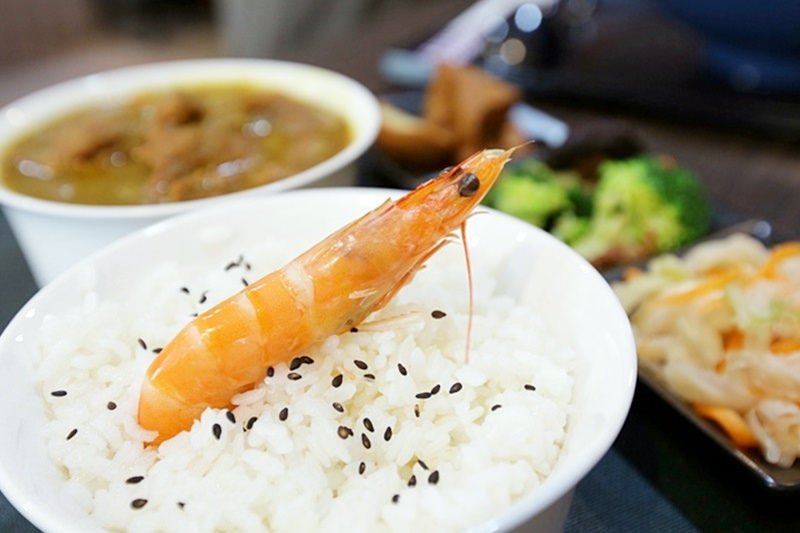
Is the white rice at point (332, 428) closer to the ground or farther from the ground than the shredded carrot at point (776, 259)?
farther from the ground

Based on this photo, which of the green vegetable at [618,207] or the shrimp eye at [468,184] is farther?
the green vegetable at [618,207]

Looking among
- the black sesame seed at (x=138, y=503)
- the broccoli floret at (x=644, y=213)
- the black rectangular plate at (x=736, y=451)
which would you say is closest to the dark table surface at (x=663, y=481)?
the black rectangular plate at (x=736, y=451)

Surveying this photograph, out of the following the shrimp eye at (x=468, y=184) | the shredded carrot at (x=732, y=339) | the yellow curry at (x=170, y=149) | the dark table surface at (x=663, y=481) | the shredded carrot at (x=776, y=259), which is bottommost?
the dark table surface at (x=663, y=481)

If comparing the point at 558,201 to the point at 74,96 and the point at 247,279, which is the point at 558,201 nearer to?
the point at 247,279

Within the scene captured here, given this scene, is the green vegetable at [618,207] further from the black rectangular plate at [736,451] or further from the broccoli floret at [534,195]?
the black rectangular plate at [736,451]

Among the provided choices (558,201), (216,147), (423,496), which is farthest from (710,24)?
(423,496)

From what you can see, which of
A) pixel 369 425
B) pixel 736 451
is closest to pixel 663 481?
pixel 736 451

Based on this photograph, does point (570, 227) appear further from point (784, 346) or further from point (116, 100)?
point (116, 100)
